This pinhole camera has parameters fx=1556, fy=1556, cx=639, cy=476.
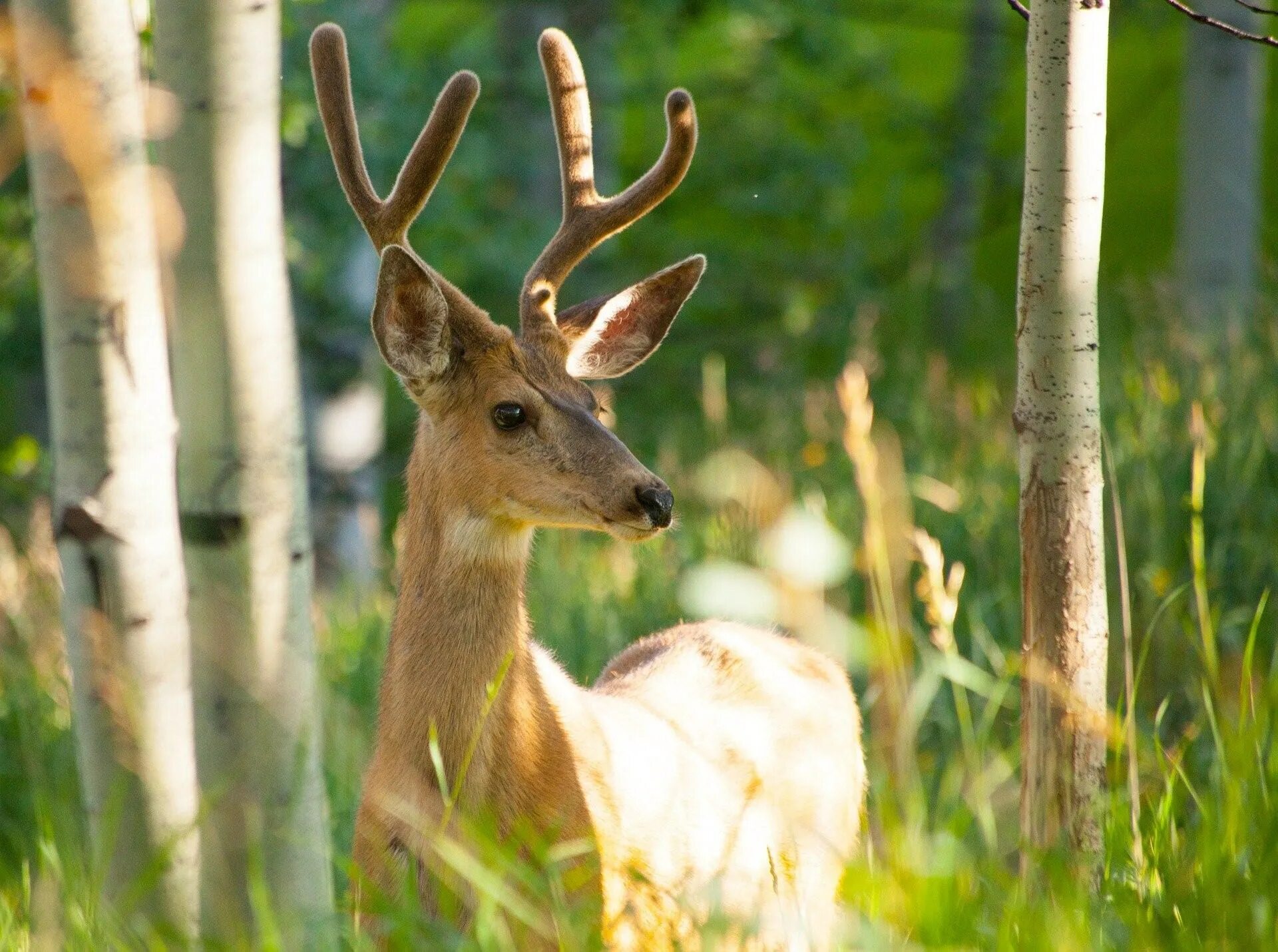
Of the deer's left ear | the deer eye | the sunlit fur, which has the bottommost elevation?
the sunlit fur

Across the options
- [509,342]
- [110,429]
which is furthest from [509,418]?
[110,429]

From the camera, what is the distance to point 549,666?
3.38 meters

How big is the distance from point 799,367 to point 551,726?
956 cm

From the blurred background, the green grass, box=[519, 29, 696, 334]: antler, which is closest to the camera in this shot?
the green grass

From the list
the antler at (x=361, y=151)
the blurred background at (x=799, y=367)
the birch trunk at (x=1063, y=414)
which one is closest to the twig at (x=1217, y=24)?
the birch trunk at (x=1063, y=414)

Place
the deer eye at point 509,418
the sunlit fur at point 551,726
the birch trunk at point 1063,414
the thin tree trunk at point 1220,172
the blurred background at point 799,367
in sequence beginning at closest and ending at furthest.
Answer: the birch trunk at point 1063,414 → the sunlit fur at point 551,726 → the deer eye at point 509,418 → the blurred background at point 799,367 → the thin tree trunk at point 1220,172

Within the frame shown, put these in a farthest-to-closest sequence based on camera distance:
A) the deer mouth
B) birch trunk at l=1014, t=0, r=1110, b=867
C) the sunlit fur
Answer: the deer mouth → the sunlit fur → birch trunk at l=1014, t=0, r=1110, b=867

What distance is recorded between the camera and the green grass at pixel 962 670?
2.15 metres

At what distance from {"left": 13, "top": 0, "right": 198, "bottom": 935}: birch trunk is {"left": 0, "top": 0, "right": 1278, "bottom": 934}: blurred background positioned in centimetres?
20

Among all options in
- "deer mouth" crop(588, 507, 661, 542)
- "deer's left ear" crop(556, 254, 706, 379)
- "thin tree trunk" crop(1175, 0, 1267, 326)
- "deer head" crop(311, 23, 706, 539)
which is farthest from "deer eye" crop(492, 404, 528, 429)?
"thin tree trunk" crop(1175, 0, 1267, 326)

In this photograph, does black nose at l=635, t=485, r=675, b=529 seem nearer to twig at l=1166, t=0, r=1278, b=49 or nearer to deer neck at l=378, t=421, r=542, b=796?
deer neck at l=378, t=421, r=542, b=796

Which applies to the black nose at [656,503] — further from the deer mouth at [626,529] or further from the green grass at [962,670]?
the green grass at [962,670]

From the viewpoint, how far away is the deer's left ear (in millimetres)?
3877

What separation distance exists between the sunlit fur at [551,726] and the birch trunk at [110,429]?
0.46 m
